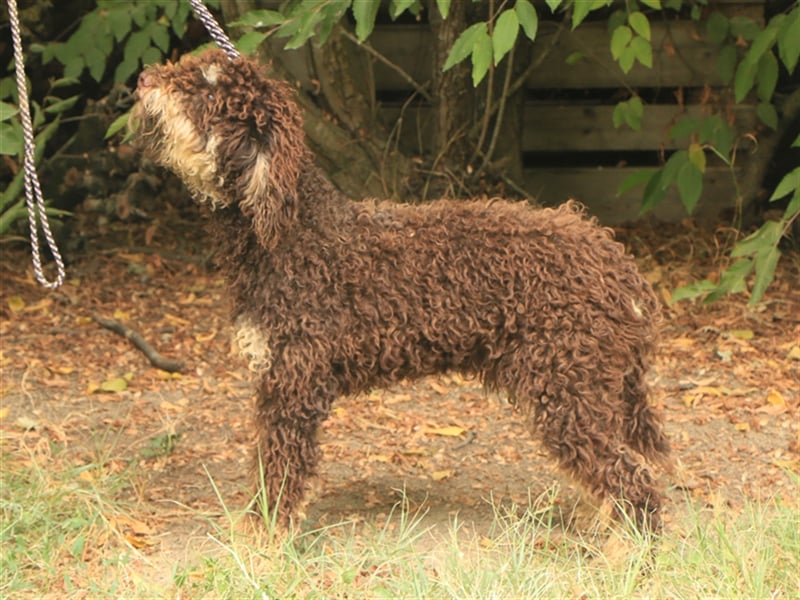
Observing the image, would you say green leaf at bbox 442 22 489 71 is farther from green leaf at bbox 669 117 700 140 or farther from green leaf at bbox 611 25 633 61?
green leaf at bbox 669 117 700 140

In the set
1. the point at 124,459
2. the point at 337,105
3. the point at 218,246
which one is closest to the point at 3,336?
the point at 124,459

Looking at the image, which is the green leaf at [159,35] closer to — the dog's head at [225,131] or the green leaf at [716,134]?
the dog's head at [225,131]

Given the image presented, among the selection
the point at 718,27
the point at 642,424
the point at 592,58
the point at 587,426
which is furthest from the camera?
the point at 592,58

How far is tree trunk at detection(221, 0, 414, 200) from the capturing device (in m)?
6.11

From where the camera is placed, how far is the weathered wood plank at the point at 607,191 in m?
7.02

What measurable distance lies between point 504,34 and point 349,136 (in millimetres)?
2387

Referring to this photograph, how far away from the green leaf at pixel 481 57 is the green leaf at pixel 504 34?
0.03 metres

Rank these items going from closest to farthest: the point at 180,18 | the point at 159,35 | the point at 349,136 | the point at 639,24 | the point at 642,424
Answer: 1. the point at 642,424
2. the point at 639,24
3. the point at 180,18
4. the point at 159,35
5. the point at 349,136

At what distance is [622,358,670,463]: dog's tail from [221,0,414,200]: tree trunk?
2.62 m

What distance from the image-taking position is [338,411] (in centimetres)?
513

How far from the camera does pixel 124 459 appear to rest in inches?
181

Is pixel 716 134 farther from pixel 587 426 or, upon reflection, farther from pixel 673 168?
pixel 587 426

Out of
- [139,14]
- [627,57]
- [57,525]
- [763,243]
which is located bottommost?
[57,525]

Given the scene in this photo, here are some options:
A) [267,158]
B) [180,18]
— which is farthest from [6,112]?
[267,158]
